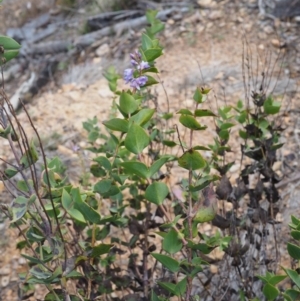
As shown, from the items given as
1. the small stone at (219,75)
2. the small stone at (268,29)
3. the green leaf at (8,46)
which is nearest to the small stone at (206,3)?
the small stone at (268,29)

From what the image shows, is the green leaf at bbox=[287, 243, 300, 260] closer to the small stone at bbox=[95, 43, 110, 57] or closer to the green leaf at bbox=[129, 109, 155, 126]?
the green leaf at bbox=[129, 109, 155, 126]

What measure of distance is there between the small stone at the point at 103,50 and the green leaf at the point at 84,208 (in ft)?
10.9

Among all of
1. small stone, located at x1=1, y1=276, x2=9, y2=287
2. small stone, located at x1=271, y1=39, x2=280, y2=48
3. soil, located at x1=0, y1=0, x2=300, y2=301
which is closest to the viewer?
small stone, located at x1=1, y1=276, x2=9, y2=287

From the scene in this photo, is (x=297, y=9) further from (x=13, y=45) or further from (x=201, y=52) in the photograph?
(x=13, y=45)

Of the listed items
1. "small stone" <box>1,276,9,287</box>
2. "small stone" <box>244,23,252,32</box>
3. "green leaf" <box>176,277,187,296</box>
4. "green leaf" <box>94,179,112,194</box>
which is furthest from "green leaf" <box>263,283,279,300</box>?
"small stone" <box>244,23,252,32</box>

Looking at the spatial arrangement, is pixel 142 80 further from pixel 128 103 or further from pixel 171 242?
pixel 171 242

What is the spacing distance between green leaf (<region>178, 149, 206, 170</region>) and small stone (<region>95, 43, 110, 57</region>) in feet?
11.3

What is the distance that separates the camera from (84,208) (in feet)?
4.60

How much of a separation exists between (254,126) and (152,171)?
0.73m

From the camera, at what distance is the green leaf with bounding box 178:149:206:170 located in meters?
1.27

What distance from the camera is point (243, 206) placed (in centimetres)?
251

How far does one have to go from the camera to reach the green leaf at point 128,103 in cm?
133

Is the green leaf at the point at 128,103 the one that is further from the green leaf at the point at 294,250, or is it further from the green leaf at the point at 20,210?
the green leaf at the point at 294,250

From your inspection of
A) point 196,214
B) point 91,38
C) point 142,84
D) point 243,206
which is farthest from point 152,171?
point 91,38
